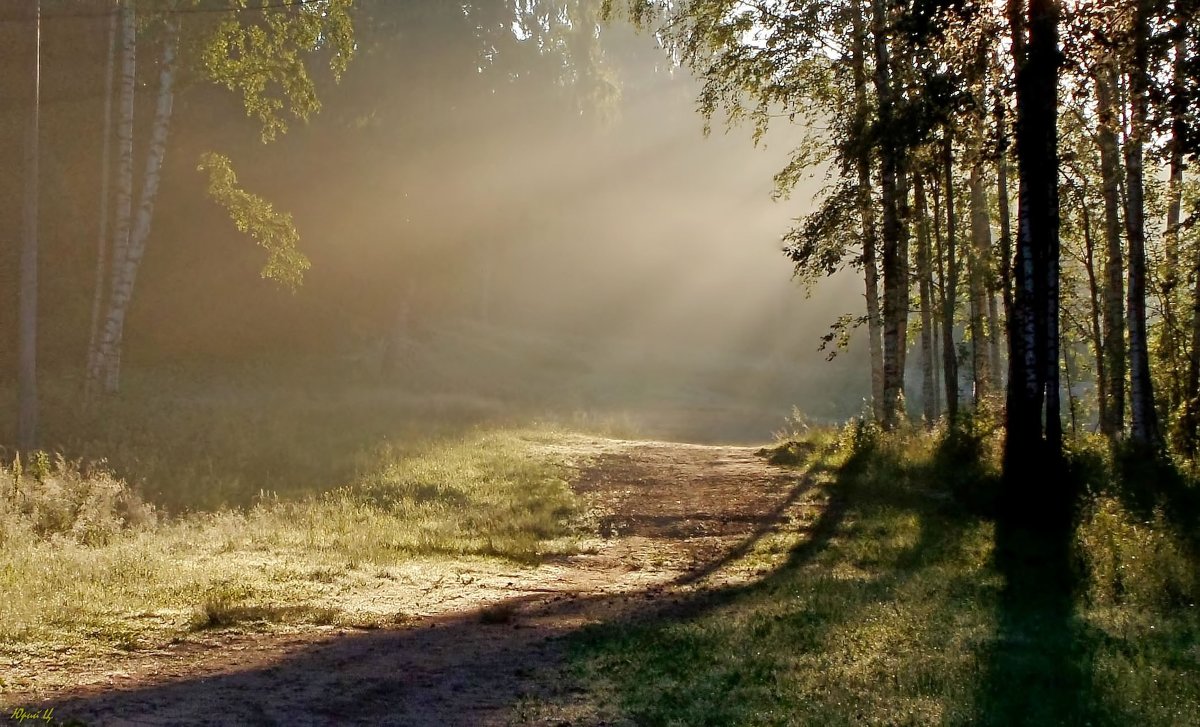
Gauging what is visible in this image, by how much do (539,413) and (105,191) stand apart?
15.3 meters

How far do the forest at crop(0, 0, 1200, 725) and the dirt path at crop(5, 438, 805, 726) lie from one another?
53mm

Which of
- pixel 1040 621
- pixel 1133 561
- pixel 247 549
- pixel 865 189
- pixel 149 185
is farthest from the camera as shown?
pixel 149 185

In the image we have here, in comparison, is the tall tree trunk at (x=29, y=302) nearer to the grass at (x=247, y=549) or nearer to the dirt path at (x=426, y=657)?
the grass at (x=247, y=549)

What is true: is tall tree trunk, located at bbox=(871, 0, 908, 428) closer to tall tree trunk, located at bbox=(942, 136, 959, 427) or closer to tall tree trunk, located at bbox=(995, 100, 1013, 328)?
tall tree trunk, located at bbox=(942, 136, 959, 427)

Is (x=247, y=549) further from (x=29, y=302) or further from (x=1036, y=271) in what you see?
(x=1036, y=271)

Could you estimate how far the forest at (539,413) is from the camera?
6699 mm

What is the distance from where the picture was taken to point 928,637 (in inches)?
282

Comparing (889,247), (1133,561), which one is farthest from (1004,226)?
(1133,561)

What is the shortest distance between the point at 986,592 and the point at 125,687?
22.3 ft

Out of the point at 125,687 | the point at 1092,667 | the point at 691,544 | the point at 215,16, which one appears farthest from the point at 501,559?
the point at 215,16

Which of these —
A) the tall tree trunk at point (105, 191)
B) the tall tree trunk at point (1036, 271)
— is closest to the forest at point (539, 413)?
the tall tree trunk at point (1036, 271)

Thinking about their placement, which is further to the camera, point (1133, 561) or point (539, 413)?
point (539, 413)

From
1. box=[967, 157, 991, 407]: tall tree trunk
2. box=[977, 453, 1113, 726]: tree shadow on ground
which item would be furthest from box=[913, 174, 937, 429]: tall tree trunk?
box=[977, 453, 1113, 726]: tree shadow on ground

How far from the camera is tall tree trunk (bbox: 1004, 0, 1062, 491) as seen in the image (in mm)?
11820
